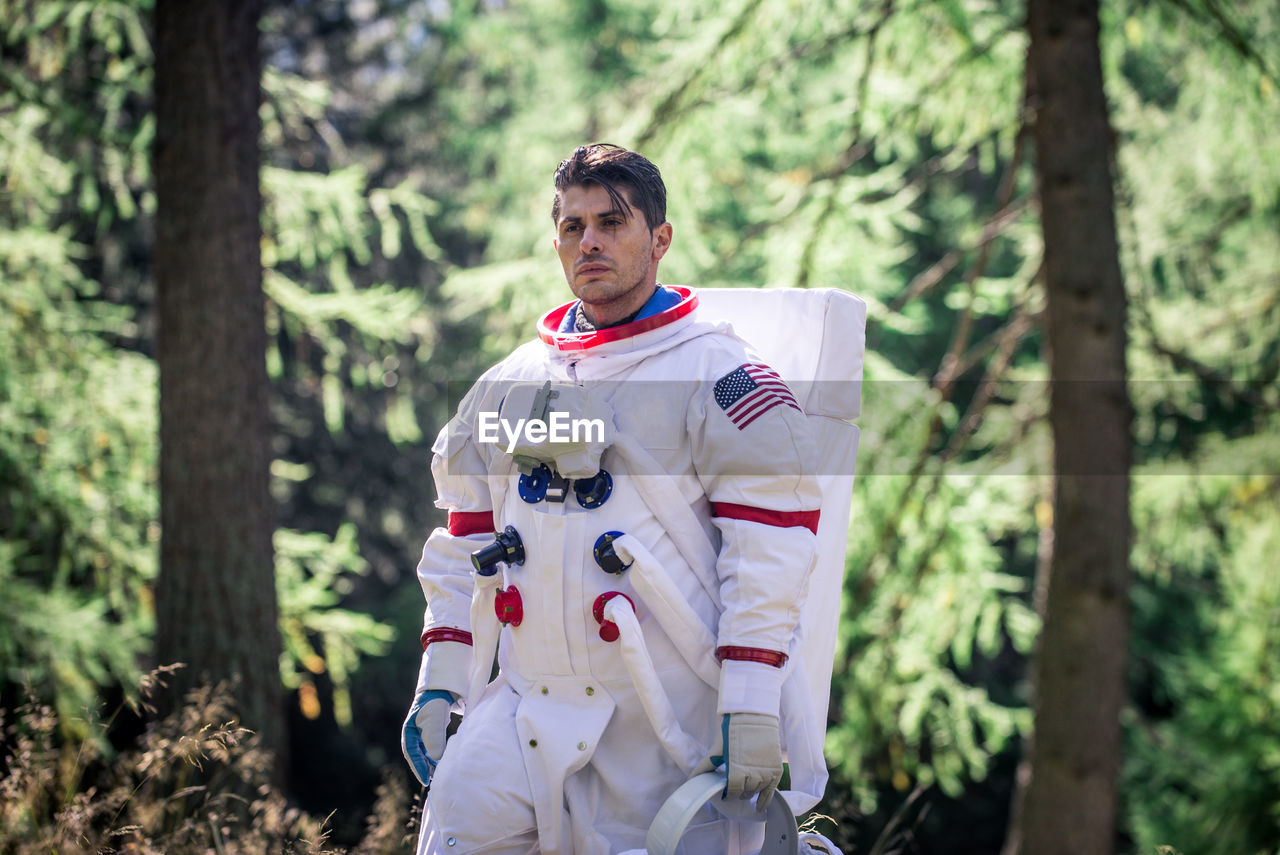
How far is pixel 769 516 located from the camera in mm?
2363

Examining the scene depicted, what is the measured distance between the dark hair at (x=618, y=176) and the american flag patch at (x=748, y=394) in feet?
1.49

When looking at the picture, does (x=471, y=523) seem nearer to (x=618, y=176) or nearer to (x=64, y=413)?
(x=618, y=176)

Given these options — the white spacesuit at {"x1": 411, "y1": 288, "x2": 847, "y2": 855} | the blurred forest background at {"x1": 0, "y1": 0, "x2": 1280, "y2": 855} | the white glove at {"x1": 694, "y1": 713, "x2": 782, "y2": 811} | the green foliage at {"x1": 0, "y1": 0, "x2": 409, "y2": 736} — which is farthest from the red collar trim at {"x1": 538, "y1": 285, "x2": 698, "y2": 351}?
the green foliage at {"x1": 0, "y1": 0, "x2": 409, "y2": 736}

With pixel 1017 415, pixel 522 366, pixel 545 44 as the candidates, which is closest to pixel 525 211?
pixel 545 44

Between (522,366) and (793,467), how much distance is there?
77 cm

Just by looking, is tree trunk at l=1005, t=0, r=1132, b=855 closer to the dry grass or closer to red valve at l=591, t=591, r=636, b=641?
the dry grass

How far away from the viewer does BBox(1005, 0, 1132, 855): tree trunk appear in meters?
5.30

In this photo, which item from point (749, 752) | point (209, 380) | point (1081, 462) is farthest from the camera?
point (1081, 462)

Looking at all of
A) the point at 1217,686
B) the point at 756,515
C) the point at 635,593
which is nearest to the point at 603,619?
the point at 635,593

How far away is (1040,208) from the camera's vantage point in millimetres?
5520

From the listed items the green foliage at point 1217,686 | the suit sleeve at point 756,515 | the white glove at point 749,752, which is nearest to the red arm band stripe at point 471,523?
the suit sleeve at point 756,515

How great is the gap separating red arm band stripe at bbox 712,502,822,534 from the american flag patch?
0.60 feet

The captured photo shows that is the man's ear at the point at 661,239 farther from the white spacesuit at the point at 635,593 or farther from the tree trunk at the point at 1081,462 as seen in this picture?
the tree trunk at the point at 1081,462

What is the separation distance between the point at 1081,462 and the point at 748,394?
3.57m
